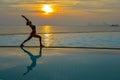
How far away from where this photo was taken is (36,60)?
10.1m

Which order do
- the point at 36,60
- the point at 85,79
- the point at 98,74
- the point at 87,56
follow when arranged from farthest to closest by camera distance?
the point at 87,56, the point at 36,60, the point at 98,74, the point at 85,79

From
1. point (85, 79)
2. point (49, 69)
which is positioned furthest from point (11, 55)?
point (85, 79)

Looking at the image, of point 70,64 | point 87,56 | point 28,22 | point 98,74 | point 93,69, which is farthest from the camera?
point 28,22

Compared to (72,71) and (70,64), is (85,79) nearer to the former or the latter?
(72,71)

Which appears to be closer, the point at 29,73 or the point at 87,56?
the point at 29,73

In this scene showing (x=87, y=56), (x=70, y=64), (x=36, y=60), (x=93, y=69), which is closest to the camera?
(x=93, y=69)

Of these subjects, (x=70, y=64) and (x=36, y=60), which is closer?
(x=70, y=64)

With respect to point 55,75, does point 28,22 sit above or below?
above

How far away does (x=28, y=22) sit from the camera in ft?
47.3

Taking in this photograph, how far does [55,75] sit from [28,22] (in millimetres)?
7061

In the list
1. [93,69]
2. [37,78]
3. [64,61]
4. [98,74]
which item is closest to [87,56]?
[64,61]

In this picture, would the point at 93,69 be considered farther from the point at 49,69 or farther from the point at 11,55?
the point at 11,55

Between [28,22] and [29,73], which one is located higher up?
[28,22]

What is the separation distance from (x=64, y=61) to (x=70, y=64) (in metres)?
0.62
